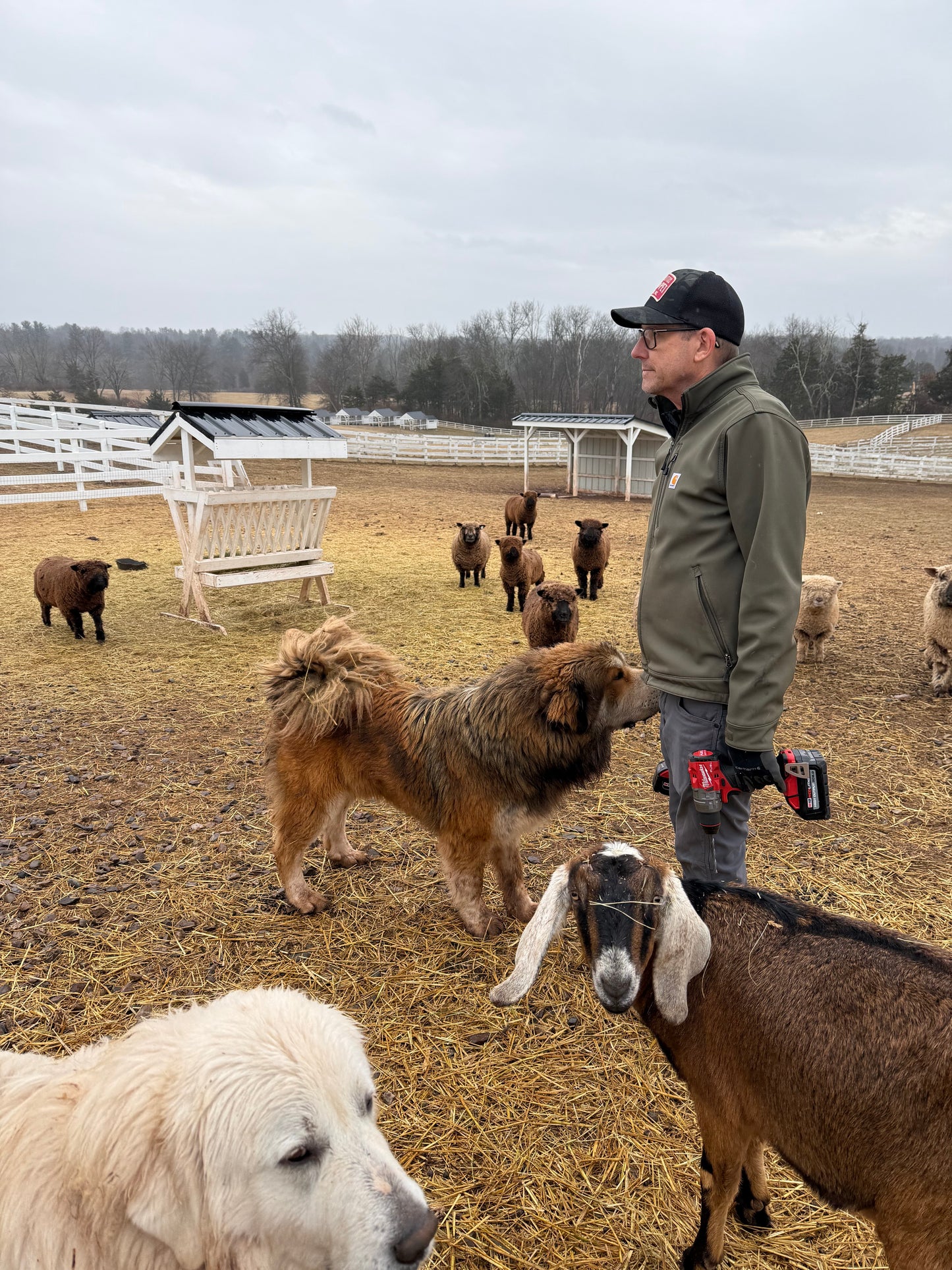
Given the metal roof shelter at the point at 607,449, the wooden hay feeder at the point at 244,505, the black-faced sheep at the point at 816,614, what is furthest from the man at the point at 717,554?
the metal roof shelter at the point at 607,449

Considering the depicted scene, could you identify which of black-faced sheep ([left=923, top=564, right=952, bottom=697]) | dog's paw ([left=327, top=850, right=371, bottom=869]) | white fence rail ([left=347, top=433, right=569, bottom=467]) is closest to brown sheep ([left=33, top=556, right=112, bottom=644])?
dog's paw ([left=327, top=850, right=371, bottom=869])

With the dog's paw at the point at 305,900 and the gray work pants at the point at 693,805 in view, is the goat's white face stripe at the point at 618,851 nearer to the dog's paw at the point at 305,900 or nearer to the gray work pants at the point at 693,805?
the gray work pants at the point at 693,805

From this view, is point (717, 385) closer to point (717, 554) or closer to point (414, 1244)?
point (717, 554)

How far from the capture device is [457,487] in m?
30.2

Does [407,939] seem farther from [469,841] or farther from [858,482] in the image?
[858,482]

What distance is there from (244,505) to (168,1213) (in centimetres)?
903

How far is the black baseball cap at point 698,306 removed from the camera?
2574 mm

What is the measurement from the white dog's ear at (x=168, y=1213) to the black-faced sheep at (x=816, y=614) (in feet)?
25.8

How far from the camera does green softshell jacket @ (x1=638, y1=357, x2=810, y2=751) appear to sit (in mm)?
2379

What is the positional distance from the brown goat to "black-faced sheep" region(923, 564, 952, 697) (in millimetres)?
6187

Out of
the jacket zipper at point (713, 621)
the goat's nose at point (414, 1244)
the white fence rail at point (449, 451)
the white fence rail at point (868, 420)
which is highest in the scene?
the white fence rail at point (868, 420)

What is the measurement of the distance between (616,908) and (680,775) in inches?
34.7

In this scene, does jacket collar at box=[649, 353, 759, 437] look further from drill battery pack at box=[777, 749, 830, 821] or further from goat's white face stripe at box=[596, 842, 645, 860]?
goat's white face stripe at box=[596, 842, 645, 860]

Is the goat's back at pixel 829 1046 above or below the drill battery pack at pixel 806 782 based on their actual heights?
below
